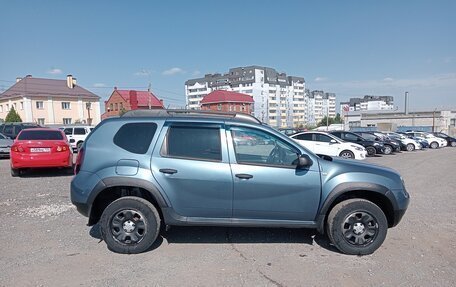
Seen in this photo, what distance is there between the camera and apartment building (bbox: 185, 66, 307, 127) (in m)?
95.2

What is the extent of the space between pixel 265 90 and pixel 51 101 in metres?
66.9

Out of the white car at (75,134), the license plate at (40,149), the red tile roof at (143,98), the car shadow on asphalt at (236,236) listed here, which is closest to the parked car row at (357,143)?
the car shadow on asphalt at (236,236)

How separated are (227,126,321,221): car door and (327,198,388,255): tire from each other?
0.33m

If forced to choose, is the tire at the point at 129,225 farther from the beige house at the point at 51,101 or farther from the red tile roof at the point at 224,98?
the red tile roof at the point at 224,98

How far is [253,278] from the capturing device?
123 inches

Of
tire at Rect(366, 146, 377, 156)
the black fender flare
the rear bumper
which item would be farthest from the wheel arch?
tire at Rect(366, 146, 377, 156)

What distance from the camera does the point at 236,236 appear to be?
4219 millimetres

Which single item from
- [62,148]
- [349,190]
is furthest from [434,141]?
[62,148]

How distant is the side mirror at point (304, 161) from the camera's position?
3.50m

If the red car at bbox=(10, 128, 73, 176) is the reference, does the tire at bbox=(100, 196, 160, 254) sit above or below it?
below

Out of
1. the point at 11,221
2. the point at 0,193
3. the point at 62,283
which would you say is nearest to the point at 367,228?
the point at 62,283

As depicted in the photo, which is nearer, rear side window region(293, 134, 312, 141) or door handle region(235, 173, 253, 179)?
door handle region(235, 173, 253, 179)

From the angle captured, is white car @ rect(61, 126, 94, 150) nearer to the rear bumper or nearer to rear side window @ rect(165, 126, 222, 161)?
the rear bumper

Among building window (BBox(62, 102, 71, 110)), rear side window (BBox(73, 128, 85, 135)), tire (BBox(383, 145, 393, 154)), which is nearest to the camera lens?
rear side window (BBox(73, 128, 85, 135))
